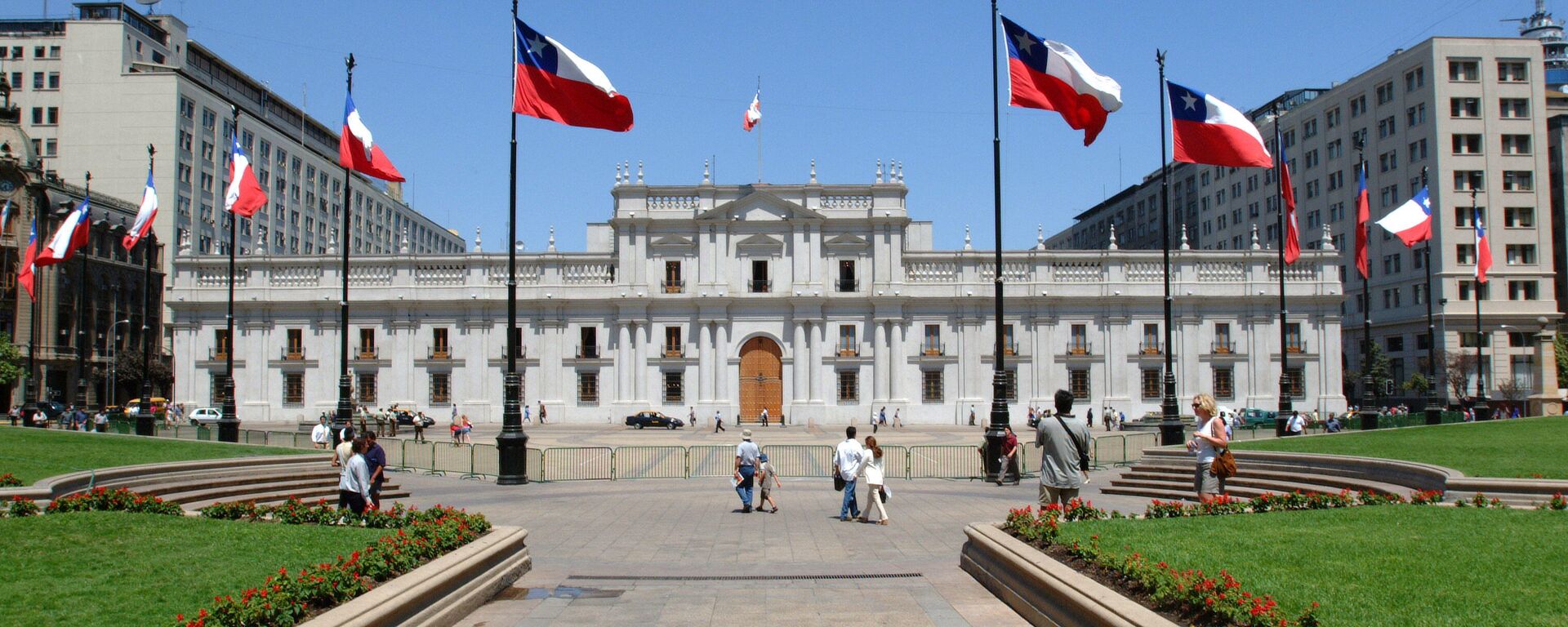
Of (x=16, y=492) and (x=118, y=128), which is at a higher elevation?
(x=118, y=128)

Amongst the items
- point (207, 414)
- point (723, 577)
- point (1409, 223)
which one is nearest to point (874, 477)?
point (723, 577)

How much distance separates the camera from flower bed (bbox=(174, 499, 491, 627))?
788cm

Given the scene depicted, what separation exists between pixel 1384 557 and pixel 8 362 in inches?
2656

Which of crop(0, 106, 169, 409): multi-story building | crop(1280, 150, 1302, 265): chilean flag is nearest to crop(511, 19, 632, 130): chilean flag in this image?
crop(1280, 150, 1302, 265): chilean flag

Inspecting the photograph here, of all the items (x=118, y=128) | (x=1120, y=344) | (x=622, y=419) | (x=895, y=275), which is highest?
(x=118, y=128)

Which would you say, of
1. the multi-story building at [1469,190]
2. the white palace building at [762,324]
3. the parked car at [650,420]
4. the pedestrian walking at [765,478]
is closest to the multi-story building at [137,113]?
the white palace building at [762,324]

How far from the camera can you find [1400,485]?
18.4m

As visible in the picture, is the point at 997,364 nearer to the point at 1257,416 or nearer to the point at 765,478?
the point at 765,478

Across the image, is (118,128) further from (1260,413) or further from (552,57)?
(1260,413)

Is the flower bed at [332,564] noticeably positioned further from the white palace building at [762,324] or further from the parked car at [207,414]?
the white palace building at [762,324]

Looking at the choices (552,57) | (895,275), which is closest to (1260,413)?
(895,275)

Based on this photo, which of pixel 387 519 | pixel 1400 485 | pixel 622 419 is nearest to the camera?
pixel 387 519

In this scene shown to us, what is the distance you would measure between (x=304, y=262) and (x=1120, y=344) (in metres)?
48.7

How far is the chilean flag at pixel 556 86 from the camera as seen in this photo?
2333 centimetres
